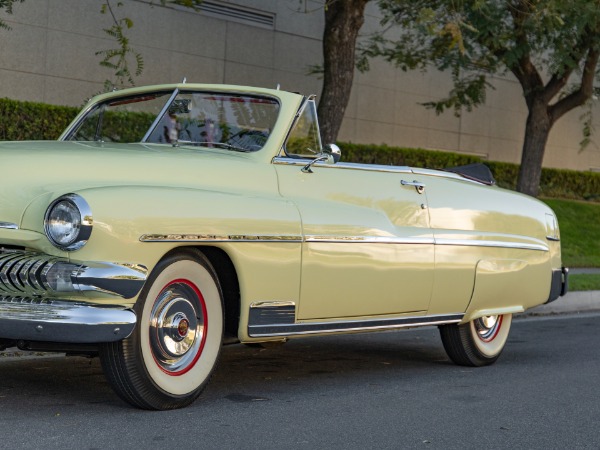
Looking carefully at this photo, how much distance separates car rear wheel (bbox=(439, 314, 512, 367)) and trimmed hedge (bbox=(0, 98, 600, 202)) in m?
9.40

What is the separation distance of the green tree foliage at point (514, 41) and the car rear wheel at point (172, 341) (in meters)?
5.56

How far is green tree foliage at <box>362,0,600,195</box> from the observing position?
12.4 metres

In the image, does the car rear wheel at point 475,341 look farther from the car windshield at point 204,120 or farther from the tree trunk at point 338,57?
the tree trunk at point 338,57

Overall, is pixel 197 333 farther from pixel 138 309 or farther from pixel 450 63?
pixel 450 63

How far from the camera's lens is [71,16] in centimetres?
1745

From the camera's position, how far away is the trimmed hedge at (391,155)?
15758 mm

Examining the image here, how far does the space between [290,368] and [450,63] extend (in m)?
11.4

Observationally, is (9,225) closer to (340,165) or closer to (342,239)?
(342,239)

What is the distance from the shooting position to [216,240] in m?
5.63

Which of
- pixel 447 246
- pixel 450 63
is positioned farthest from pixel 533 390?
pixel 450 63

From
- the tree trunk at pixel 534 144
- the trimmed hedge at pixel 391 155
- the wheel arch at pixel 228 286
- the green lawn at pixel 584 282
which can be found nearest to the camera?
the wheel arch at pixel 228 286

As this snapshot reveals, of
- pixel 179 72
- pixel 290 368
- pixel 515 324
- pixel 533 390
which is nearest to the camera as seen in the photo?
pixel 533 390

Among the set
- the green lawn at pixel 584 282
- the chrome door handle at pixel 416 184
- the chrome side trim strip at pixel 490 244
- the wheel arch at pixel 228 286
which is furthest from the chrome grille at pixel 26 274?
the green lawn at pixel 584 282

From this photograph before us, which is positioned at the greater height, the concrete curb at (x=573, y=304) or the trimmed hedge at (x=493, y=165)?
the trimmed hedge at (x=493, y=165)
